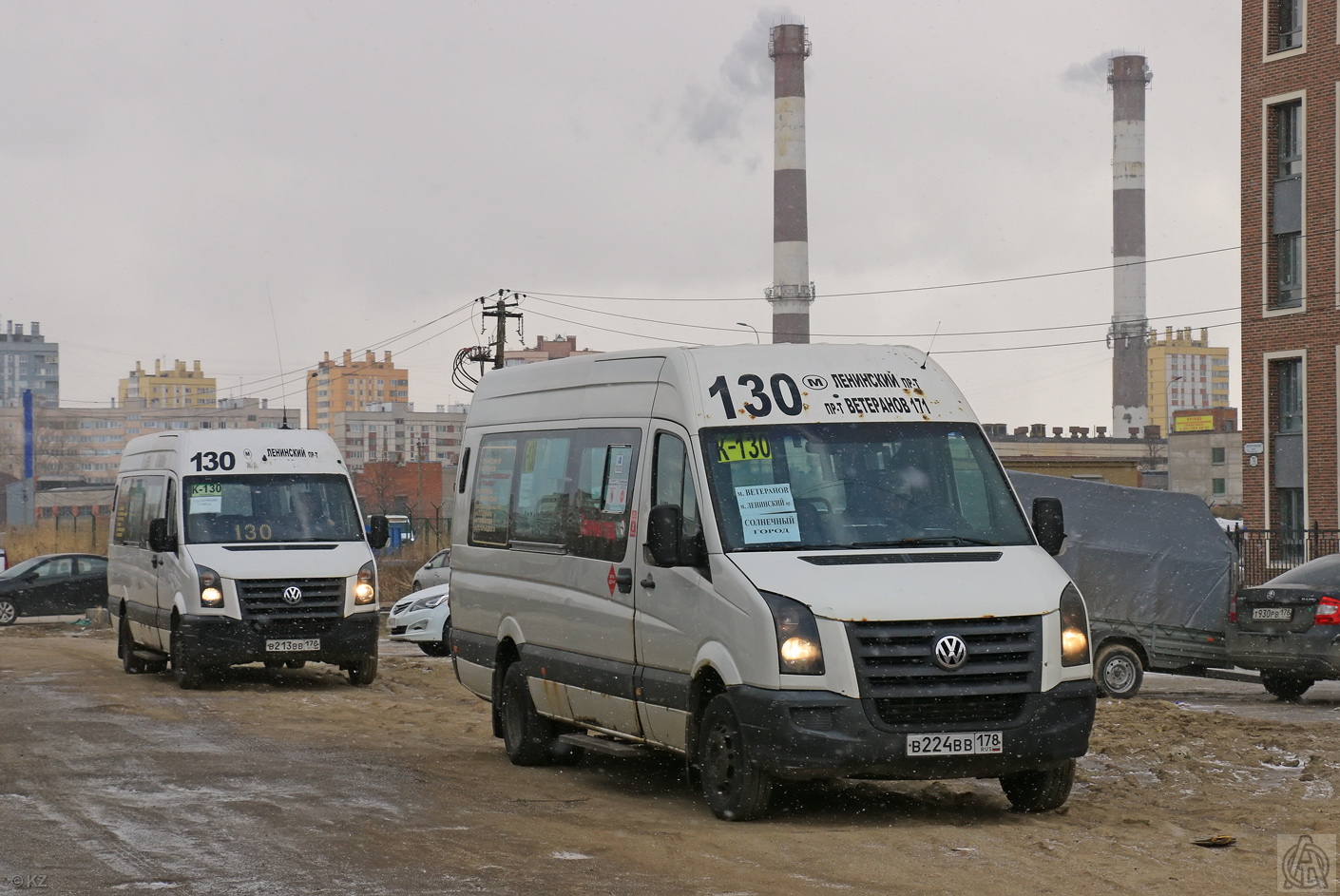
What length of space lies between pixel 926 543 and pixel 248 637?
10709 millimetres

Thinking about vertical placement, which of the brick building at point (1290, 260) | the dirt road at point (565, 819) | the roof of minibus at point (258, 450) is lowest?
the dirt road at point (565, 819)

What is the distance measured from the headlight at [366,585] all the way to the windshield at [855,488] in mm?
9654

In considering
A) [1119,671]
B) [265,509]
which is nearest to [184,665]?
[265,509]

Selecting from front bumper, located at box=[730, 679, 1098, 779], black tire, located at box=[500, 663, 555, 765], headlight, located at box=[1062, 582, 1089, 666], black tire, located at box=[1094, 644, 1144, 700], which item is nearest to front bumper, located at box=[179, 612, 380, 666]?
black tire, located at box=[500, 663, 555, 765]

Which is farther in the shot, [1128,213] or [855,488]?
[1128,213]

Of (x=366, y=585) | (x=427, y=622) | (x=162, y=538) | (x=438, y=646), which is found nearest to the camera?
(x=366, y=585)

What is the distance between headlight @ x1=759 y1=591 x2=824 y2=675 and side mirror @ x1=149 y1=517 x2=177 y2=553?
461 inches

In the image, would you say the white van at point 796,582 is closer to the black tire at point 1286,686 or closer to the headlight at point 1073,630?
the headlight at point 1073,630

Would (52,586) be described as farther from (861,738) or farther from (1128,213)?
(1128,213)

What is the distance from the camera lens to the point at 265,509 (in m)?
18.9

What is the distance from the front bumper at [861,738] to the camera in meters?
8.56

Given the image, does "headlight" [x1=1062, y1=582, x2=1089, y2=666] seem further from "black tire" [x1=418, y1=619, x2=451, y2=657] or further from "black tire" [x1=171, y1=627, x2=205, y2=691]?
"black tire" [x1=418, y1=619, x2=451, y2=657]

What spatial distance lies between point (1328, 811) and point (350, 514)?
12092mm

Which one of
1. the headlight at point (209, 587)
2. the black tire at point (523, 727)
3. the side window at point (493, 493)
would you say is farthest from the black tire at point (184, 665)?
the black tire at point (523, 727)
